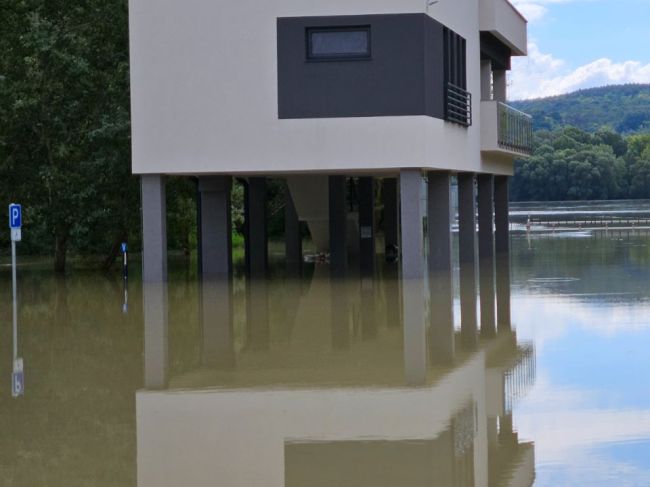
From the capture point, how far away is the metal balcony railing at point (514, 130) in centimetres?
4434

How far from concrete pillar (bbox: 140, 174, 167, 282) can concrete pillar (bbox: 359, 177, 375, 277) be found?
37.6 feet

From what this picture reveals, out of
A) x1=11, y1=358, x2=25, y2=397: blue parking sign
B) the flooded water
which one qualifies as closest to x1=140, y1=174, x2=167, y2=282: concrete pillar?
the flooded water

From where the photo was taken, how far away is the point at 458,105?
38719 mm

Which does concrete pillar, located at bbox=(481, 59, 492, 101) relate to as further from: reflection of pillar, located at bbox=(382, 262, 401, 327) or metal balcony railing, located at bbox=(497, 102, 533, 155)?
reflection of pillar, located at bbox=(382, 262, 401, 327)

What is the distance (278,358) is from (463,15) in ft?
74.9

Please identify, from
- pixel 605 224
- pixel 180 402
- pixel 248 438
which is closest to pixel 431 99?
pixel 180 402

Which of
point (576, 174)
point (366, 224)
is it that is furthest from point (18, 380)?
point (576, 174)

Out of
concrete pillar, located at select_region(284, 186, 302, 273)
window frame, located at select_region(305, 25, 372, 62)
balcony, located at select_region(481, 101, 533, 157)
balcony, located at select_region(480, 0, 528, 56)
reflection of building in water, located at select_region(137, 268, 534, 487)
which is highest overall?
balcony, located at select_region(480, 0, 528, 56)

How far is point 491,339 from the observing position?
70.9 ft

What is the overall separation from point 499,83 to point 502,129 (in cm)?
878

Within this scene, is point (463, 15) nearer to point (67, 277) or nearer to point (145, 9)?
point (145, 9)

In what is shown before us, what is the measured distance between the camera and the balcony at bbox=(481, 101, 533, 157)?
43094mm

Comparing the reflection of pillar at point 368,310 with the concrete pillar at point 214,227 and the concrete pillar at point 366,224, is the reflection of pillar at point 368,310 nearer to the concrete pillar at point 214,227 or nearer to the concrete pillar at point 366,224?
the concrete pillar at point 214,227

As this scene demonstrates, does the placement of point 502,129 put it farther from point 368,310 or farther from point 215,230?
point 368,310
